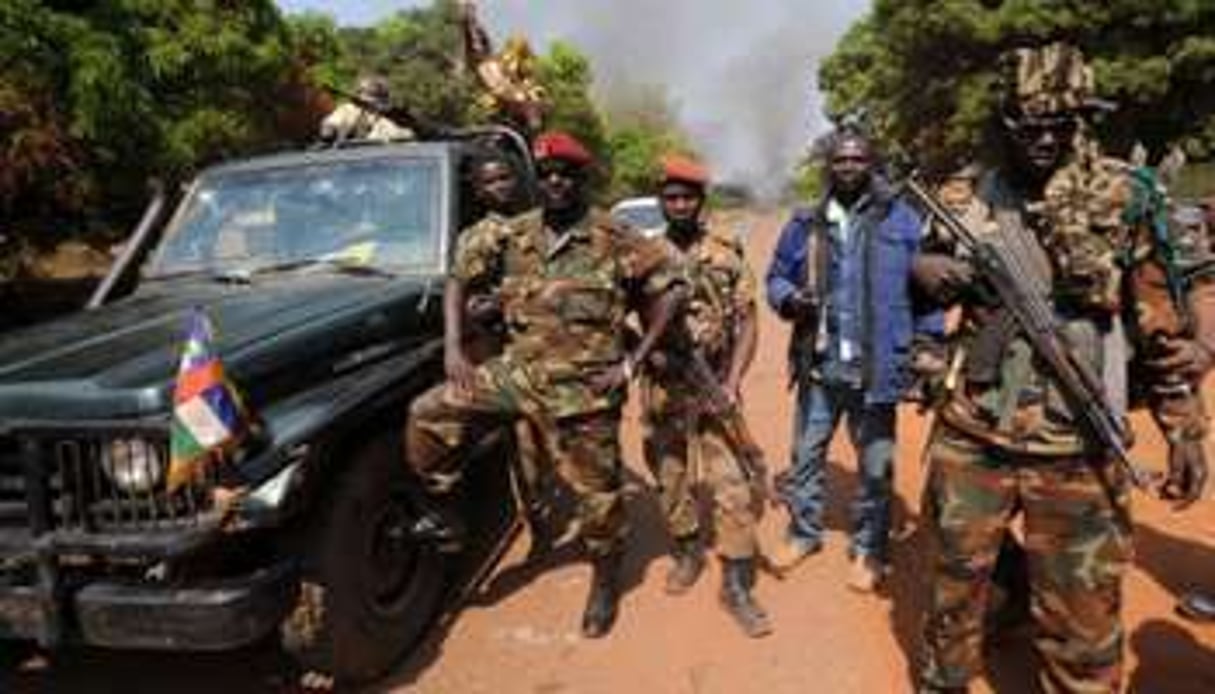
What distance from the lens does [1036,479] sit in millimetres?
3406

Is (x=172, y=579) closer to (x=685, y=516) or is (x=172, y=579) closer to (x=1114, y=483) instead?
(x=685, y=516)

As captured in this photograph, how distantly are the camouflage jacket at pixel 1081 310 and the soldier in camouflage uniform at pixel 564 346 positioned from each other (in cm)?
144

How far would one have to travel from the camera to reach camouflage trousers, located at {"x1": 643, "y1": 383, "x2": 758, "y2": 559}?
490 cm

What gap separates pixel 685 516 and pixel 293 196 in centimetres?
213

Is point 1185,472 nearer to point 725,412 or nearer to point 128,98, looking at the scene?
point 725,412

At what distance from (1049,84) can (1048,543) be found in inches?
47.6

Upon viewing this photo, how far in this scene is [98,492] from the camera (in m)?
3.77

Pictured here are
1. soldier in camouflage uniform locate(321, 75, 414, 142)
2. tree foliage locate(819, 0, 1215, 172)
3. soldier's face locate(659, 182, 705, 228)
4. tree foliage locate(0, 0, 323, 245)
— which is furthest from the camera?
tree foliage locate(819, 0, 1215, 172)

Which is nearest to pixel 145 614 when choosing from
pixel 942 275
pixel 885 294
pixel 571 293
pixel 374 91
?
pixel 571 293

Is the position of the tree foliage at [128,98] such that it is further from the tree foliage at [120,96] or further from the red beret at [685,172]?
the red beret at [685,172]

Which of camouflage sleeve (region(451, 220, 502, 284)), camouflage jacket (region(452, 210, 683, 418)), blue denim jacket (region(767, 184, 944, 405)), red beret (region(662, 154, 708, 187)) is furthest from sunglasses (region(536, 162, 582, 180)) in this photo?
blue denim jacket (region(767, 184, 944, 405))

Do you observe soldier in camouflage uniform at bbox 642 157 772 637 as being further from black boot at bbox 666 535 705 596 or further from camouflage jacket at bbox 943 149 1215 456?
camouflage jacket at bbox 943 149 1215 456

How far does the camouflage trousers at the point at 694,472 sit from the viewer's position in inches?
193

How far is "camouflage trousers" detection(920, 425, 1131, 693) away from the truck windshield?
7.89ft
